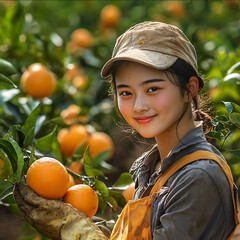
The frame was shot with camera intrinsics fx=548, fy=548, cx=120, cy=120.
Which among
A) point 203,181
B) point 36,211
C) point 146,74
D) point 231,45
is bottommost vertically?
point 231,45

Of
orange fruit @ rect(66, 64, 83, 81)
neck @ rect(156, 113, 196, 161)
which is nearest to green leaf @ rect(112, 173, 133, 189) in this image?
neck @ rect(156, 113, 196, 161)

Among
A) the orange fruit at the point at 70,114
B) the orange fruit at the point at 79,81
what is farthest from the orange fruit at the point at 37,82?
the orange fruit at the point at 79,81

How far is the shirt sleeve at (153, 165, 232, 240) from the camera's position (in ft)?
4.27

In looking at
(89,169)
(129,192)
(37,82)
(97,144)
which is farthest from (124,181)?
(37,82)

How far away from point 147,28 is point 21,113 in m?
0.92

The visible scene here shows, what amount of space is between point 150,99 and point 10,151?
1.40 feet

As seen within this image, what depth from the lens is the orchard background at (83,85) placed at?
1.71m

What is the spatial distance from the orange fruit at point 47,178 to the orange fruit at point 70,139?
87 cm

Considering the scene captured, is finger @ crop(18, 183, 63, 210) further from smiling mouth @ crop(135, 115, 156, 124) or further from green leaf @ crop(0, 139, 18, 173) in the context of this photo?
smiling mouth @ crop(135, 115, 156, 124)

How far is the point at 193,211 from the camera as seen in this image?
4.27 ft

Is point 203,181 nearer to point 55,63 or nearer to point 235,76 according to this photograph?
point 235,76

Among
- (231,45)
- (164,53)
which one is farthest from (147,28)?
(231,45)

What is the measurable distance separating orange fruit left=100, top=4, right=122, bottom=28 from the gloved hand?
2.74 metres

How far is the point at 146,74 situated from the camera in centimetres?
144
